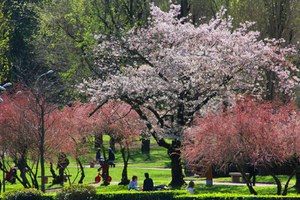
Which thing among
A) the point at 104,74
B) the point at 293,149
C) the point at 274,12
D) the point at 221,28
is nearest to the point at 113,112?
the point at 104,74

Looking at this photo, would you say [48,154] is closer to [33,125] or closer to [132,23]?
[33,125]

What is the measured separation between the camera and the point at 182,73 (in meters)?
33.4

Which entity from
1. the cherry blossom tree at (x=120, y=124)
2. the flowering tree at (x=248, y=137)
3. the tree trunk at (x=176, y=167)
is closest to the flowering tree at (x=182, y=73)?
the tree trunk at (x=176, y=167)

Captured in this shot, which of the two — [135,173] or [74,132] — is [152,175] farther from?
[74,132]

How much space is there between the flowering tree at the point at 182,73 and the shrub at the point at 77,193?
5.41 m

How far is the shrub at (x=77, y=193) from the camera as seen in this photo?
92.6ft

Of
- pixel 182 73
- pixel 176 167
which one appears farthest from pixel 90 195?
pixel 182 73

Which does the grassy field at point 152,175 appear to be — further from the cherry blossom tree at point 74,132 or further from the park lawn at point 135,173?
the cherry blossom tree at point 74,132

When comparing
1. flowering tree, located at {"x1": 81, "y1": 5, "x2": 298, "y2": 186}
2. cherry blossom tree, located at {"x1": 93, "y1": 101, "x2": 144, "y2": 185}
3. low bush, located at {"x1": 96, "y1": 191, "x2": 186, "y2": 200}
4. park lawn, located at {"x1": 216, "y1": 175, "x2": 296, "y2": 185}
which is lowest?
low bush, located at {"x1": 96, "y1": 191, "x2": 186, "y2": 200}

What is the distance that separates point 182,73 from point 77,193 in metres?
8.32

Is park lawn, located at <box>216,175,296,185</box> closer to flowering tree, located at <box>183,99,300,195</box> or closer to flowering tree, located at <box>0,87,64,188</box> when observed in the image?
flowering tree, located at <box>183,99,300,195</box>

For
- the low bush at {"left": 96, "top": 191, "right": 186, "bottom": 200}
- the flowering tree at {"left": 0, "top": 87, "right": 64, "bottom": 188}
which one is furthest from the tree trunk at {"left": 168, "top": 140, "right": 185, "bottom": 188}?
the flowering tree at {"left": 0, "top": 87, "right": 64, "bottom": 188}

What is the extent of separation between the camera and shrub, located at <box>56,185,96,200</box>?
92.6ft

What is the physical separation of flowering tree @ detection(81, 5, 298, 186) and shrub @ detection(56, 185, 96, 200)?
5.41m
